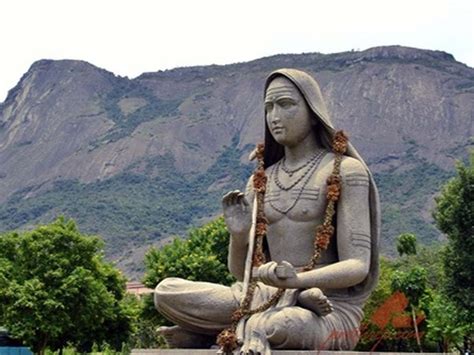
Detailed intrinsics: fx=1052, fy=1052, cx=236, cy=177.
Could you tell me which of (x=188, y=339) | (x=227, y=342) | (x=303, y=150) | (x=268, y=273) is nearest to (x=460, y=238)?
(x=303, y=150)

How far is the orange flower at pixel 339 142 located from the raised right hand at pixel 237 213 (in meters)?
1.24

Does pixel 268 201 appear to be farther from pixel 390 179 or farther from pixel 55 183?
pixel 55 183

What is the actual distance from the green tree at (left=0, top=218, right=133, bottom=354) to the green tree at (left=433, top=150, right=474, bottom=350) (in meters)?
12.9

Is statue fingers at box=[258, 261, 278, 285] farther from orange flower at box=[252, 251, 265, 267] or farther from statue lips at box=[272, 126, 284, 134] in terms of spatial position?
statue lips at box=[272, 126, 284, 134]

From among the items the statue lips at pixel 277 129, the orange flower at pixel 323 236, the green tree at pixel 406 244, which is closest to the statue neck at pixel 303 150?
the statue lips at pixel 277 129

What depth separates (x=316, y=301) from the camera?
1034cm

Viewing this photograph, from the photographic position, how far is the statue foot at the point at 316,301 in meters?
10.3

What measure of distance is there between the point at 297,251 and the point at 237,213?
2.72 ft

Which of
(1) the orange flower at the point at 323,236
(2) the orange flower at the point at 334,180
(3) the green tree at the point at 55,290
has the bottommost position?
(3) the green tree at the point at 55,290

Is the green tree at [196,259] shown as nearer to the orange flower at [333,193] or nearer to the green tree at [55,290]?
the green tree at [55,290]

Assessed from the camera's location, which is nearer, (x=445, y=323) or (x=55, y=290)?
(x=445, y=323)

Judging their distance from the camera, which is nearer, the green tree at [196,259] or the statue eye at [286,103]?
the statue eye at [286,103]

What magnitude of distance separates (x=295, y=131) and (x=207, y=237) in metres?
27.5

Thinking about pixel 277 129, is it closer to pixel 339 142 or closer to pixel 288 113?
pixel 288 113
